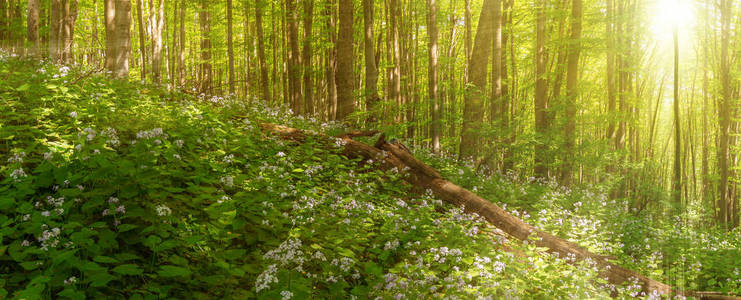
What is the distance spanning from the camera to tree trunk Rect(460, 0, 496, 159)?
1184cm

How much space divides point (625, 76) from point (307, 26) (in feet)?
51.3

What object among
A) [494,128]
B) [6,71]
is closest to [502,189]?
[494,128]

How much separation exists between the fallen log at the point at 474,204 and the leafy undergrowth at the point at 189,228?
56 cm

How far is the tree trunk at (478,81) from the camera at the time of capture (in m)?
11.8

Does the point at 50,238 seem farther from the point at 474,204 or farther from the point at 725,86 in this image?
the point at 725,86

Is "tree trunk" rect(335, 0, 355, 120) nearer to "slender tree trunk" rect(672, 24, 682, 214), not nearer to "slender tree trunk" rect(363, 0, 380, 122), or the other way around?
"slender tree trunk" rect(363, 0, 380, 122)

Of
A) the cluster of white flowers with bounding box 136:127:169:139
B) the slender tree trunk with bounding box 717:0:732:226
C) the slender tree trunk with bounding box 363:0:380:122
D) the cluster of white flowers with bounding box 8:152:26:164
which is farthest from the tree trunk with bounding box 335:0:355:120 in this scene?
the slender tree trunk with bounding box 717:0:732:226

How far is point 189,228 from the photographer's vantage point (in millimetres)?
3480

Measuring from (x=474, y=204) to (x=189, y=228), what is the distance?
482 centimetres

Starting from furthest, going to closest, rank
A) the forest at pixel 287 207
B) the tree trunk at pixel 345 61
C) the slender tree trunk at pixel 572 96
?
the tree trunk at pixel 345 61, the slender tree trunk at pixel 572 96, the forest at pixel 287 207

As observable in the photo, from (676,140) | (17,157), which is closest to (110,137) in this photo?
(17,157)

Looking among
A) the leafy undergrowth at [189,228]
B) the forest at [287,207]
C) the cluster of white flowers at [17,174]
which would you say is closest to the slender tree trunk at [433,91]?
the forest at [287,207]

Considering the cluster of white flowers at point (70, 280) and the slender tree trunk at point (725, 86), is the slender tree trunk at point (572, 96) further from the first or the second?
the cluster of white flowers at point (70, 280)

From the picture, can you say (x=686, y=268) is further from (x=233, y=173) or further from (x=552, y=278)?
(x=233, y=173)
